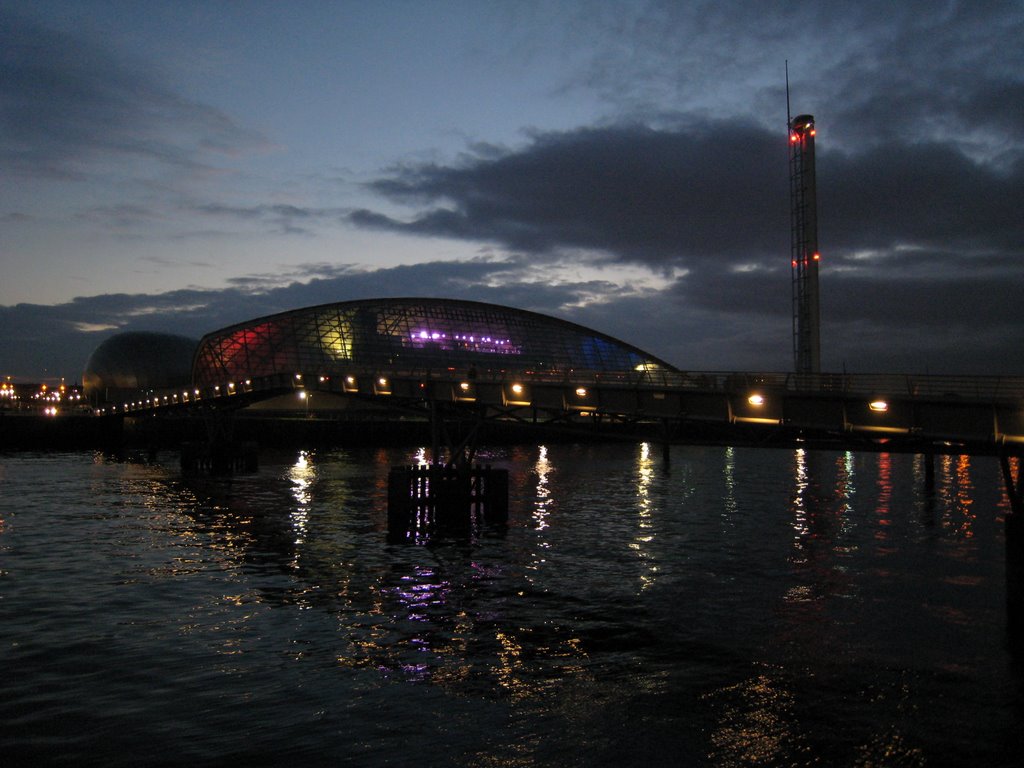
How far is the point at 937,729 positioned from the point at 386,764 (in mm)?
11390

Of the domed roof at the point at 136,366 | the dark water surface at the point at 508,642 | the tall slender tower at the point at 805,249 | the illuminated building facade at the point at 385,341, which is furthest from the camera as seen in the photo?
the domed roof at the point at 136,366

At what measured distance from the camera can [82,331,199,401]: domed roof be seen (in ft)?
558

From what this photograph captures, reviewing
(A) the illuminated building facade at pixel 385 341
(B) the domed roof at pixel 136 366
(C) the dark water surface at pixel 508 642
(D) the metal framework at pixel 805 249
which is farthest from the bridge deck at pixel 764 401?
(B) the domed roof at pixel 136 366

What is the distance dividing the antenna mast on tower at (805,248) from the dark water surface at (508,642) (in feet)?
134

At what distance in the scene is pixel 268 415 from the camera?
144250mm

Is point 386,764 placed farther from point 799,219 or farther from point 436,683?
point 799,219

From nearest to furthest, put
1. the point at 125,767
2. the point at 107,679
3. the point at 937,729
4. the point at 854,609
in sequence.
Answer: the point at 125,767, the point at 937,729, the point at 107,679, the point at 854,609

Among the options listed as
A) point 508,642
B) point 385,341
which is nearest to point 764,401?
point 508,642

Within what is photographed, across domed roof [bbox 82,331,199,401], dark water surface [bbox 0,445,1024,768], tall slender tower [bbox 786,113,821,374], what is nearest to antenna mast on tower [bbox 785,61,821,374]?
A: tall slender tower [bbox 786,113,821,374]

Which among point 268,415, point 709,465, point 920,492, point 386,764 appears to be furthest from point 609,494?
point 268,415

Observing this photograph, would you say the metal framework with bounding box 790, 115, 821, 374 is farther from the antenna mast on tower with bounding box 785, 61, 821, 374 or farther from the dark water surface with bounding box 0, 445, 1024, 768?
the dark water surface with bounding box 0, 445, 1024, 768

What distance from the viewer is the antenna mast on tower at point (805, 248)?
91.2 metres

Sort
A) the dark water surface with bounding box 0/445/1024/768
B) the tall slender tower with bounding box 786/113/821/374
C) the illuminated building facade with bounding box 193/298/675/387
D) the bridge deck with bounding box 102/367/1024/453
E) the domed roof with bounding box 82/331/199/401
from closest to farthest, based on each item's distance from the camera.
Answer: the dark water surface with bounding box 0/445/1024/768, the bridge deck with bounding box 102/367/1024/453, the tall slender tower with bounding box 786/113/821/374, the illuminated building facade with bounding box 193/298/675/387, the domed roof with bounding box 82/331/199/401

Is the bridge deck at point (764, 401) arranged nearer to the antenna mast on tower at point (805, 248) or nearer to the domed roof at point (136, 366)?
the antenna mast on tower at point (805, 248)
